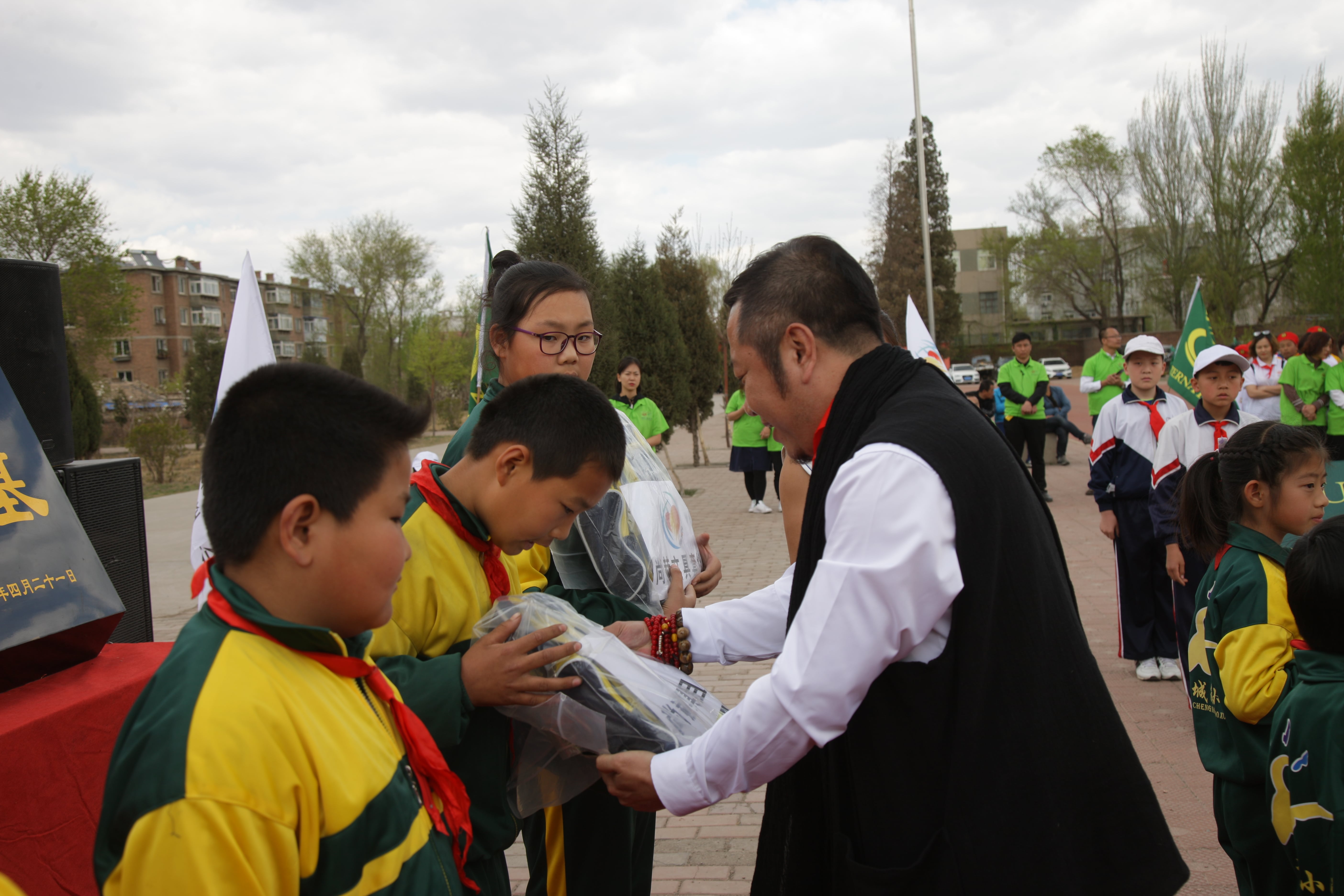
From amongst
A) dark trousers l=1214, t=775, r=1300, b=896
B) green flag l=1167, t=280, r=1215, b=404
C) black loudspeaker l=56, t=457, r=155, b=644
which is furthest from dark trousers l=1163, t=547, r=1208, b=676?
black loudspeaker l=56, t=457, r=155, b=644

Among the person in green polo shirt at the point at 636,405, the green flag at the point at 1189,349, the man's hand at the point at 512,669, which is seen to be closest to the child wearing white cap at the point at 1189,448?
the green flag at the point at 1189,349

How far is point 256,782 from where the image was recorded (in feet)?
3.97

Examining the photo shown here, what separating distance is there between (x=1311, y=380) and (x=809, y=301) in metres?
10.8

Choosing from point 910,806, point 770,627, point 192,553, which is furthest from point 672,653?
point 192,553

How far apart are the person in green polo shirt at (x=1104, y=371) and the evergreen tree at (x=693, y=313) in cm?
869

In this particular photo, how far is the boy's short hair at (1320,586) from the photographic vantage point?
2.17 meters

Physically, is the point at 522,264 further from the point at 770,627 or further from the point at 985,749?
the point at 985,749

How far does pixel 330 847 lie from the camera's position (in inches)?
51.4

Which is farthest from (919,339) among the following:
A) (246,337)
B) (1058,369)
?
(1058,369)

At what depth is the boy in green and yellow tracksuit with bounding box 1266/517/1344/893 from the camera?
210 centimetres

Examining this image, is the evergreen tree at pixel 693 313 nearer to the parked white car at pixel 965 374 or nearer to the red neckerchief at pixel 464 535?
the red neckerchief at pixel 464 535

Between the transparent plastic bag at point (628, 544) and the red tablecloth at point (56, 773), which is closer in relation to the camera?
the red tablecloth at point (56, 773)

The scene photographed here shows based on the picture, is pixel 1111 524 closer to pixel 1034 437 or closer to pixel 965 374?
pixel 1034 437

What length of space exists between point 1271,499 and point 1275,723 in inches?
34.0
